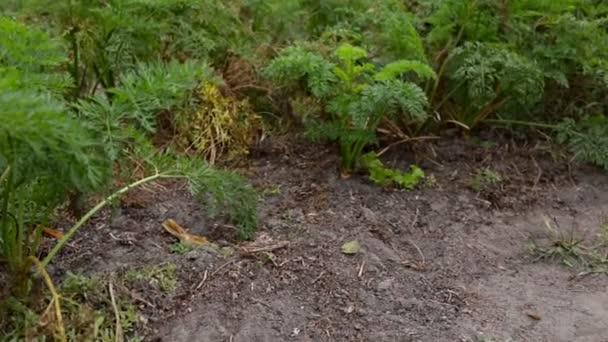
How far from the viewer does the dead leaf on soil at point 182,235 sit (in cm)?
323

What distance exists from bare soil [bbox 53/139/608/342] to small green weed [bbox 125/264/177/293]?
35mm

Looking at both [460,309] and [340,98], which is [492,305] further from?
[340,98]

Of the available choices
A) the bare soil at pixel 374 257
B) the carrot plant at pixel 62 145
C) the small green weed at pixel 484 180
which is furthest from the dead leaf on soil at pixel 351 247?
the small green weed at pixel 484 180

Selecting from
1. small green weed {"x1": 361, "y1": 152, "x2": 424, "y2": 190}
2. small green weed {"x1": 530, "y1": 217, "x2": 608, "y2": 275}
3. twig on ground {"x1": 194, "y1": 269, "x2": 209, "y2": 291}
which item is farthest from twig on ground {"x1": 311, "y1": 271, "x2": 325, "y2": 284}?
small green weed {"x1": 530, "y1": 217, "x2": 608, "y2": 275}

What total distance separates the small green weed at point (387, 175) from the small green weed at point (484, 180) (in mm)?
280

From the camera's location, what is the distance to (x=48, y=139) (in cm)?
213

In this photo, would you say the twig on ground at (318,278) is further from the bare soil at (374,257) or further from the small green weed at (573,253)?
the small green weed at (573,253)

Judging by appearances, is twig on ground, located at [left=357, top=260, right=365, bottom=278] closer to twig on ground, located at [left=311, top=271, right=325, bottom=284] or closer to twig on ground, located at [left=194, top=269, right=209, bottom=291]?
twig on ground, located at [left=311, top=271, right=325, bottom=284]

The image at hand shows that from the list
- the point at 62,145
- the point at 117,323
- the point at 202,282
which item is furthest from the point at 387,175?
the point at 62,145

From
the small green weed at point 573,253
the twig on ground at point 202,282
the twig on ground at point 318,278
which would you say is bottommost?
the small green weed at point 573,253

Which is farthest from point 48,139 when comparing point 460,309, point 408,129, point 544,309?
Result: point 408,129

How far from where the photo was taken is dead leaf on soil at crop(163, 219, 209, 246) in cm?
323

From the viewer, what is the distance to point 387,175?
12.9 feet

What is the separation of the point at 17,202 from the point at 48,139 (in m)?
0.78
